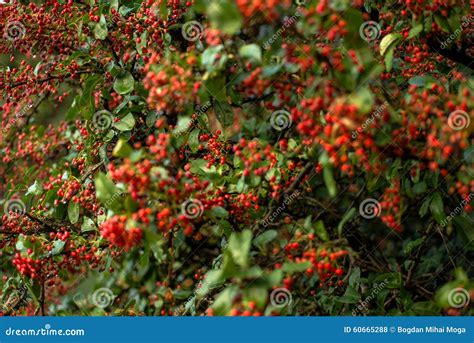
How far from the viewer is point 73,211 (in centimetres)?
289

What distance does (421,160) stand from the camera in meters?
2.20

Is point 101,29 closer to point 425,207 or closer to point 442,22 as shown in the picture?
point 442,22

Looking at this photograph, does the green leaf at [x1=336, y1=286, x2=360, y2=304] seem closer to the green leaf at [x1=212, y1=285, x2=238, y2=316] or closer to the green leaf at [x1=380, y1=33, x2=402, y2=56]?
the green leaf at [x1=212, y1=285, x2=238, y2=316]

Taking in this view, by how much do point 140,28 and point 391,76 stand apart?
3.49 feet

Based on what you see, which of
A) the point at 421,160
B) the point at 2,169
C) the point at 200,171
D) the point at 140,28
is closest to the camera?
the point at 421,160

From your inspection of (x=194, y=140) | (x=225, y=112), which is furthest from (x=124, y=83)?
(x=225, y=112)

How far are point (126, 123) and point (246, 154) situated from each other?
2.51 ft

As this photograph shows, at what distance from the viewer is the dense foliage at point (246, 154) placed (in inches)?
77.3

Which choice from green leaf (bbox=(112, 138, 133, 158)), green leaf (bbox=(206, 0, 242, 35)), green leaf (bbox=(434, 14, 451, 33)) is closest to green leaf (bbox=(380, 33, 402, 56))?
green leaf (bbox=(434, 14, 451, 33))

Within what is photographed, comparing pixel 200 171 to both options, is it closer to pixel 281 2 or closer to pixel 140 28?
pixel 140 28

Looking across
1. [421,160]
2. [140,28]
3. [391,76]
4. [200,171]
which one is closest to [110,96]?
[140,28]

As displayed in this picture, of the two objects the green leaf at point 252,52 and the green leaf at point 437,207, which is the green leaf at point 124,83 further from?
the green leaf at point 437,207

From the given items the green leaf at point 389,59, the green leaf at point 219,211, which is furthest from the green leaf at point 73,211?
the green leaf at point 389,59

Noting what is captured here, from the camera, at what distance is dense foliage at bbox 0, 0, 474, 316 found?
196 cm
